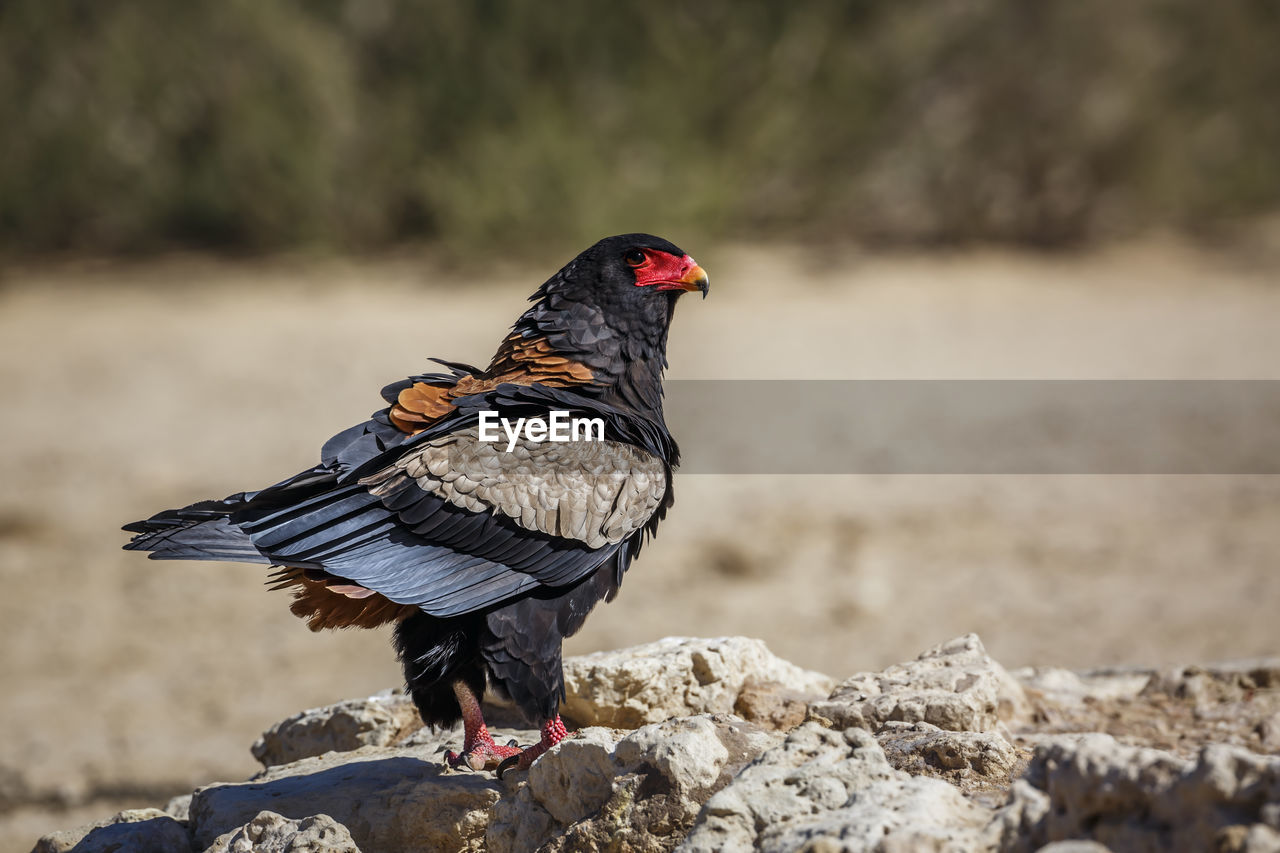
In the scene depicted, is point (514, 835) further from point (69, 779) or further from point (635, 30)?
point (635, 30)

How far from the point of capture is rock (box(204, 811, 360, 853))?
3148mm

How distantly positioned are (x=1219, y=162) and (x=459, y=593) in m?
14.2

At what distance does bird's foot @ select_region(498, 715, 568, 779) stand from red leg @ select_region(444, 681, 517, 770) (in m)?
0.06

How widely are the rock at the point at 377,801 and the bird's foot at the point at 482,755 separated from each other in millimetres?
37

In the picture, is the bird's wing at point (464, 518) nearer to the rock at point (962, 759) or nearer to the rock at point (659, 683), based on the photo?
the rock at point (659, 683)

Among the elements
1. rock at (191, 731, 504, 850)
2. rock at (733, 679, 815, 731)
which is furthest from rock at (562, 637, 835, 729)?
rock at (191, 731, 504, 850)

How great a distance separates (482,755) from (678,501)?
5939mm

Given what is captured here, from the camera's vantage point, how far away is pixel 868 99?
15141mm

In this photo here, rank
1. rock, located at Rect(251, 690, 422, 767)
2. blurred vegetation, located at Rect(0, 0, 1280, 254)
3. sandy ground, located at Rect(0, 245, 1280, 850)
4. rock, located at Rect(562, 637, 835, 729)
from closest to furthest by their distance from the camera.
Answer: rock, located at Rect(562, 637, 835, 729), rock, located at Rect(251, 690, 422, 767), sandy ground, located at Rect(0, 245, 1280, 850), blurred vegetation, located at Rect(0, 0, 1280, 254)

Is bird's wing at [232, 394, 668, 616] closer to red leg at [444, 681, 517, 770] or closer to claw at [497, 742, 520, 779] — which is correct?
red leg at [444, 681, 517, 770]

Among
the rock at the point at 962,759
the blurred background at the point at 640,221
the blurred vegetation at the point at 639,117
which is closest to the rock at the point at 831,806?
the rock at the point at 962,759

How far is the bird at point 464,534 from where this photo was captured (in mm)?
3475

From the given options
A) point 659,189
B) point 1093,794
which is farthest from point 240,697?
point 659,189

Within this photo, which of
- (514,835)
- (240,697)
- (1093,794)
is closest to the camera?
(1093,794)
